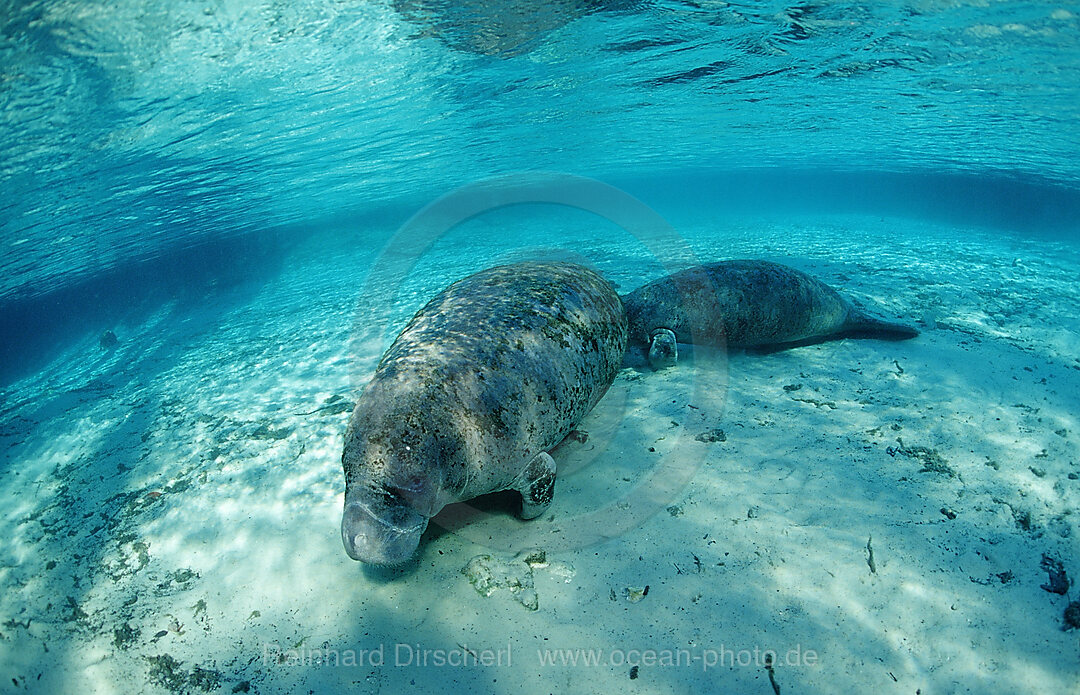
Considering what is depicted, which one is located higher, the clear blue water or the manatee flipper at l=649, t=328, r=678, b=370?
the clear blue water

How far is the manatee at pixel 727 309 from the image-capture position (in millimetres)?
5449

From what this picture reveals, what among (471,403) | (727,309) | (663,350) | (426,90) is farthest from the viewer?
(426,90)

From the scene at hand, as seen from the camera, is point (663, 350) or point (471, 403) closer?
point (471, 403)

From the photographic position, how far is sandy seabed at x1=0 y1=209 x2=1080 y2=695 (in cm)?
238

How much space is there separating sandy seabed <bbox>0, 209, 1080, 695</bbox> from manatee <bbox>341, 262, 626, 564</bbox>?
60cm

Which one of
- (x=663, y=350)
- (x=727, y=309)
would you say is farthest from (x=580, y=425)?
(x=727, y=309)

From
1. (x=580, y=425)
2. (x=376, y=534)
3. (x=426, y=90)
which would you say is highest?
(x=426, y=90)

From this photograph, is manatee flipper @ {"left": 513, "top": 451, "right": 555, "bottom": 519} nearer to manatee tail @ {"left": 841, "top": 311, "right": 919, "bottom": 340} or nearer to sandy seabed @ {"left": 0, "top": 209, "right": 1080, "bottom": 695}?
sandy seabed @ {"left": 0, "top": 209, "right": 1080, "bottom": 695}

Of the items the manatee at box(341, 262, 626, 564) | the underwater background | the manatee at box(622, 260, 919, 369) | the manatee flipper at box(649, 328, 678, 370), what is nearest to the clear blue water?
the underwater background

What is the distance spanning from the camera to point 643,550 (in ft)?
9.73

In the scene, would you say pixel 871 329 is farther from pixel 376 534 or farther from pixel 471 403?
pixel 376 534

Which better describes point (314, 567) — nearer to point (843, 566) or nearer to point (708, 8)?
point (843, 566)

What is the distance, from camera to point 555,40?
11.7 m

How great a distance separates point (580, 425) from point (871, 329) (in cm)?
465
